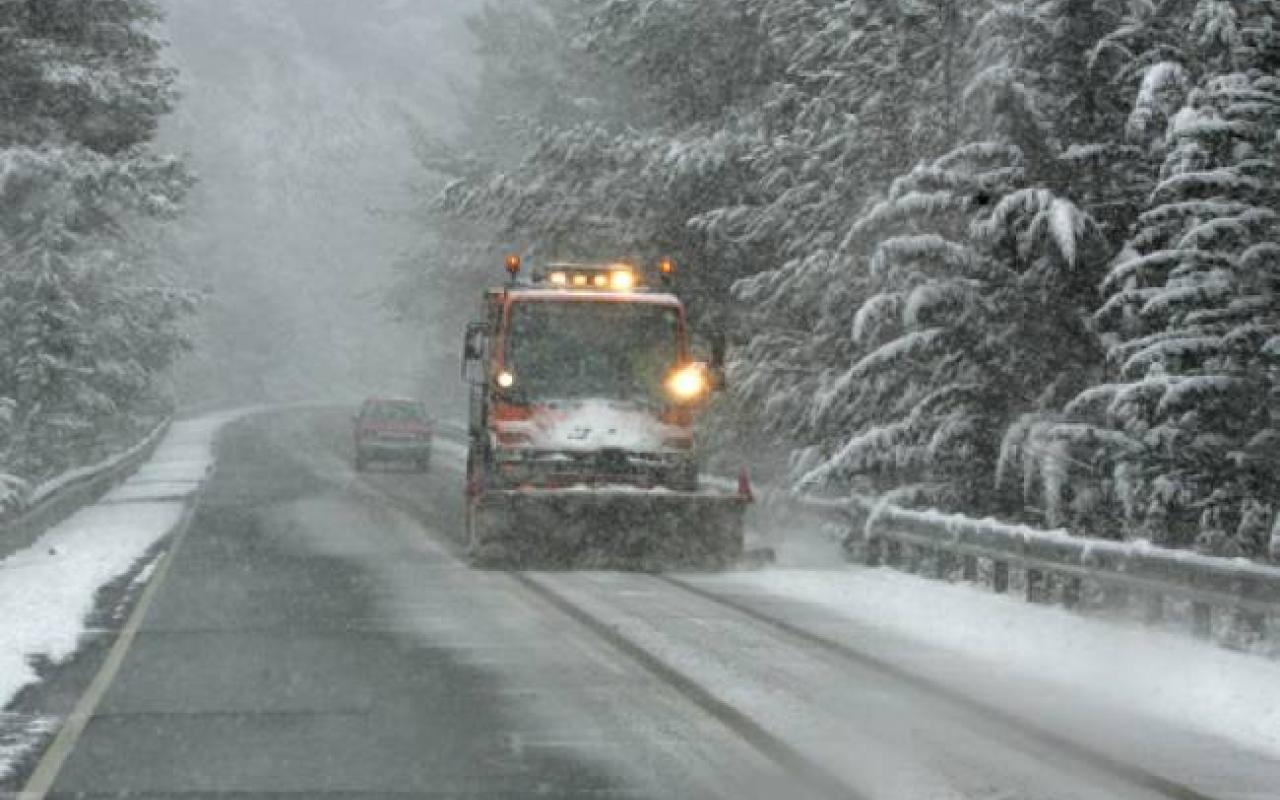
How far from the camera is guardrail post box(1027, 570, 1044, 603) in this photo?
658 inches

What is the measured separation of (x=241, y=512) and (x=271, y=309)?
331 ft

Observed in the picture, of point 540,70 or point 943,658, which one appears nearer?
point 943,658

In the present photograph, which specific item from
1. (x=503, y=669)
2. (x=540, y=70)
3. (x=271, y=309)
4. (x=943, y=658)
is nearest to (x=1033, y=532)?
(x=943, y=658)

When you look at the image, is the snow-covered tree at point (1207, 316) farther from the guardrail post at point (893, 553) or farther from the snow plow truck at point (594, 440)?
the snow plow truck at point (594, 440)

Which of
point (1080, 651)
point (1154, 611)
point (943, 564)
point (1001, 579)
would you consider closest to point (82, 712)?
point (1080, 651)

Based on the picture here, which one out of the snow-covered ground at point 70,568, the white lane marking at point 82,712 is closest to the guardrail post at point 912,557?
the white lane marking at point 82,712

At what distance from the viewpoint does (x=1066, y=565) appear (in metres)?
15.4

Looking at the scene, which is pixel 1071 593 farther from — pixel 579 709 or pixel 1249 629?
pixel 579 709

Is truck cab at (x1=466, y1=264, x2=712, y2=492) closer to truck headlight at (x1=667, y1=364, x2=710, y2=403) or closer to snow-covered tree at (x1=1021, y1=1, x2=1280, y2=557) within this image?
truck headlight at (x1=667, y1=364, x2=710, y2=403)

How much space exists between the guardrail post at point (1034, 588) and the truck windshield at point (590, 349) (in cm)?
522

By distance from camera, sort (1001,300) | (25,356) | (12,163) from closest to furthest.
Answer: (1001,300)
(12,163)
(25,356)

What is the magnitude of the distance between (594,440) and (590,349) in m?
0.99

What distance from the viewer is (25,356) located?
35.7 meters

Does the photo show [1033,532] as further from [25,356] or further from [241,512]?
[25,356]
